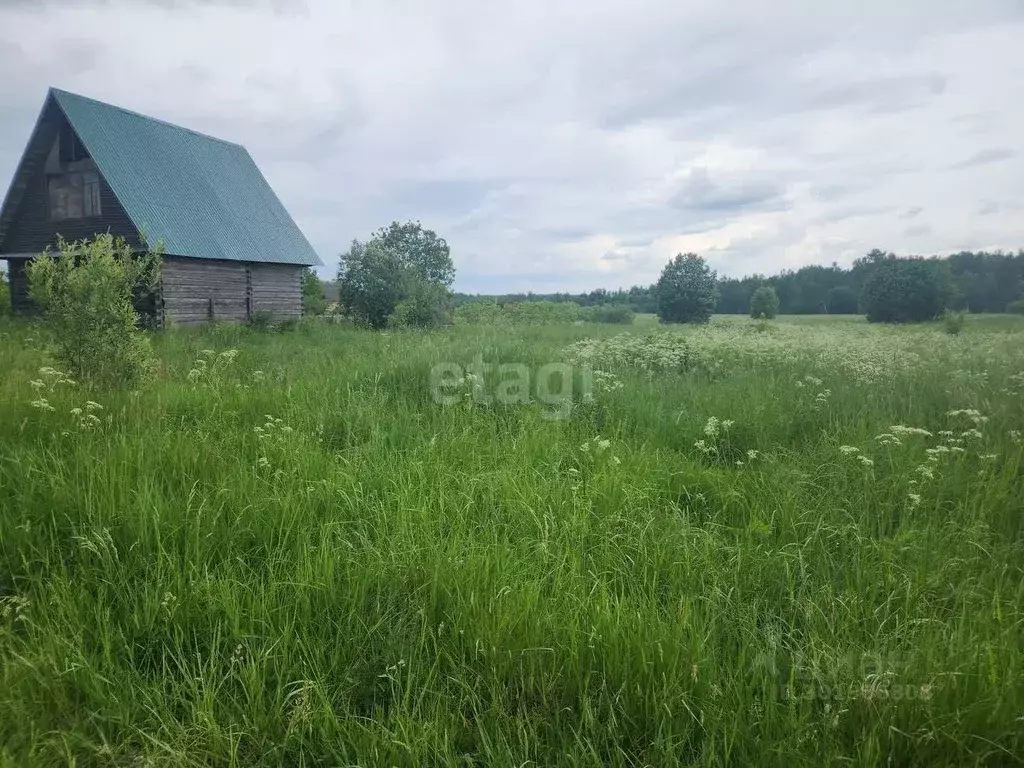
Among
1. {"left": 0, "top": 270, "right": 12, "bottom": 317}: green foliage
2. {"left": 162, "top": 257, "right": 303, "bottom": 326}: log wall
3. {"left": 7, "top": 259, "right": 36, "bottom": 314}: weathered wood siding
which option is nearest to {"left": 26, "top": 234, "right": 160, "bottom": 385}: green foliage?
{"left": 162, "top": 257, "right": 303, "bottom": 326}: log wall

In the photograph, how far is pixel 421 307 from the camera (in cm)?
2298

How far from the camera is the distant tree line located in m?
5.45

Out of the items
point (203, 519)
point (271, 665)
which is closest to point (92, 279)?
point (203, 519)

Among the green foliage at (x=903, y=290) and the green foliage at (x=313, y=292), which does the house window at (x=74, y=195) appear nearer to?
the green foliage at (x=313, y=292)

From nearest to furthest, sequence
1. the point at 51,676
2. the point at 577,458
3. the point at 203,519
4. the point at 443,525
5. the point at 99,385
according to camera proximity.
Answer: the point at 51,676 → the point at 203,519 → the point at 443,525 → the point at 577,458 → the point at 99,385

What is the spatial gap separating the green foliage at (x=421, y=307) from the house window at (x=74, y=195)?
1008cm

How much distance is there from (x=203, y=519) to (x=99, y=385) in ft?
11.7

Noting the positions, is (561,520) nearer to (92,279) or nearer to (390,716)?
(390,716)

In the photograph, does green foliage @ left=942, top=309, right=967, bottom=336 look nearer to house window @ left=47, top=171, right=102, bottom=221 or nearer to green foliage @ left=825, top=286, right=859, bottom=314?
green foliage @ left=825, top=286, right=859, bottom=314

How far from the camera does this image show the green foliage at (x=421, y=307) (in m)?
22.0

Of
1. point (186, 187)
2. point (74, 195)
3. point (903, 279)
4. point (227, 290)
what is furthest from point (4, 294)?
point (903, 279)

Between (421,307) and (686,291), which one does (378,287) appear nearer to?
(421,307)

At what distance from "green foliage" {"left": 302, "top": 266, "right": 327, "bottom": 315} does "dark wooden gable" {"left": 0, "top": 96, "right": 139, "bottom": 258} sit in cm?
1444

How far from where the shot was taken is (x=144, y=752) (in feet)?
5.68
